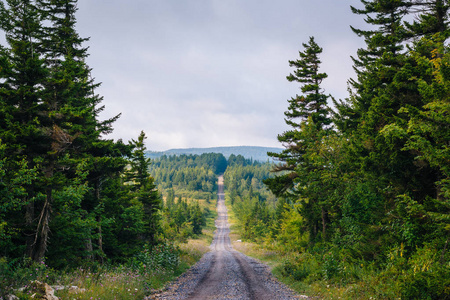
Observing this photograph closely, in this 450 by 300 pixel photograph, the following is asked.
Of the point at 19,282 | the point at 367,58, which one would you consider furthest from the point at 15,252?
the point at 367,58

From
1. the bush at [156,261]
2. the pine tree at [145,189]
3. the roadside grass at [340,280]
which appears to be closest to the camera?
the roadside grass at [340,280]

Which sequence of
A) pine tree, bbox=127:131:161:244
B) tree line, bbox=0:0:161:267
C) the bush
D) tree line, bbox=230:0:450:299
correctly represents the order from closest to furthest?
tree line, bbox=230:0:450:299 < tree line, bbox=0:0:161:267 < the bush < pine tree, bbox=127:131:161:244

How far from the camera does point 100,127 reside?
18.5m

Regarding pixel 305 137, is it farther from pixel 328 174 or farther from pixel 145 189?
pixel 145 189

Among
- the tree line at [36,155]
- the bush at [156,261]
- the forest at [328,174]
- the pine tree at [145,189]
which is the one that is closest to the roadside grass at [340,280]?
the forest at [328,174]

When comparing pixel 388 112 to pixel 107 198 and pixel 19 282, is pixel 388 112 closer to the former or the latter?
pixel 19 282

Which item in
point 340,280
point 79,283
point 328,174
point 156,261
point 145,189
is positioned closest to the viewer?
point 79,283

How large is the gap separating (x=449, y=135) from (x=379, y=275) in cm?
573

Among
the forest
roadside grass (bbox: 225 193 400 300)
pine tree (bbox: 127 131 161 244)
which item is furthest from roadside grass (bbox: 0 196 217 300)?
pine tree (bbox: 127 131 161 244)

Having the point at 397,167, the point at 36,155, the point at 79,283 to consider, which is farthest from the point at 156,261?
the point at 397,167

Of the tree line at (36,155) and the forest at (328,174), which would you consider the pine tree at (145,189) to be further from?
the tree line at (36,155)

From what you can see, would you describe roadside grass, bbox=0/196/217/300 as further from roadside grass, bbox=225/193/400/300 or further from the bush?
roadside grass, bbox=225/193/400/300

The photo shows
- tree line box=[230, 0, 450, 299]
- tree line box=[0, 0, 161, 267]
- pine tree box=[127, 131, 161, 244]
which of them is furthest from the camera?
pine tree box=[127, 131, 161, 244]

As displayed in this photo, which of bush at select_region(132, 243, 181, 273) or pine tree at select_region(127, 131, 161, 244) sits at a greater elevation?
pine tree at select_region(127, 131, 161, 244)
